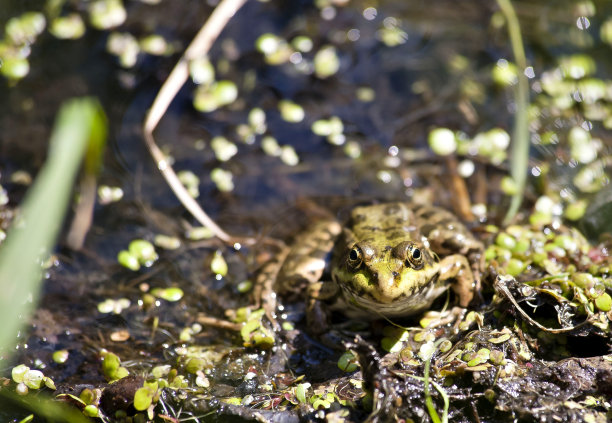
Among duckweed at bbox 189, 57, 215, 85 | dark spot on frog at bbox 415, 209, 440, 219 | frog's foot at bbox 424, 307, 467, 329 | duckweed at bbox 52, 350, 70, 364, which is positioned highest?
duckweed at bbox 189, 57, 215, 85

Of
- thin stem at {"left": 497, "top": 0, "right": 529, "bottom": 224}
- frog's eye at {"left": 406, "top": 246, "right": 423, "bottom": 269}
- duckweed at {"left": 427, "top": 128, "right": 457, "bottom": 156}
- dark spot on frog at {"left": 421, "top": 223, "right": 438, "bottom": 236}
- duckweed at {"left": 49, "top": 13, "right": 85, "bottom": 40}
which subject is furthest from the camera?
duckweed at {"left": 49, "top": 13, "right": 85, "bottom": 40}

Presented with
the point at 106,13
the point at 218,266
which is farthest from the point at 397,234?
the point at 106,13

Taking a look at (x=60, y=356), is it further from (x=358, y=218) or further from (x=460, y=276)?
(x=460, y=276)

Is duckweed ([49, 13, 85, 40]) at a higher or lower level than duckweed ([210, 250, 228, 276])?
higher

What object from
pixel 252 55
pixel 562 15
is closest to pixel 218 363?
pixel 252 55

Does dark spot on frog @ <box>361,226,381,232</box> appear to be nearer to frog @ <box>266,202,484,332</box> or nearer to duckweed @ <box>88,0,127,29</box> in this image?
frog @ <box>266,202,484,332</box>

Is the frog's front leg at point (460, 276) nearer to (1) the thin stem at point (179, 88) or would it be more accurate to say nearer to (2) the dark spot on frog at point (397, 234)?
(2) the dark spot on frog at point (397, 234)

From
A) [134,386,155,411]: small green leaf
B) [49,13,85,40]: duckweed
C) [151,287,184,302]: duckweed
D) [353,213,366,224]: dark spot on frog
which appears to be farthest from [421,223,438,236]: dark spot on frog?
[49,13,85,40]: duckweed

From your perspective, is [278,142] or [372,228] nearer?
[372,228]
